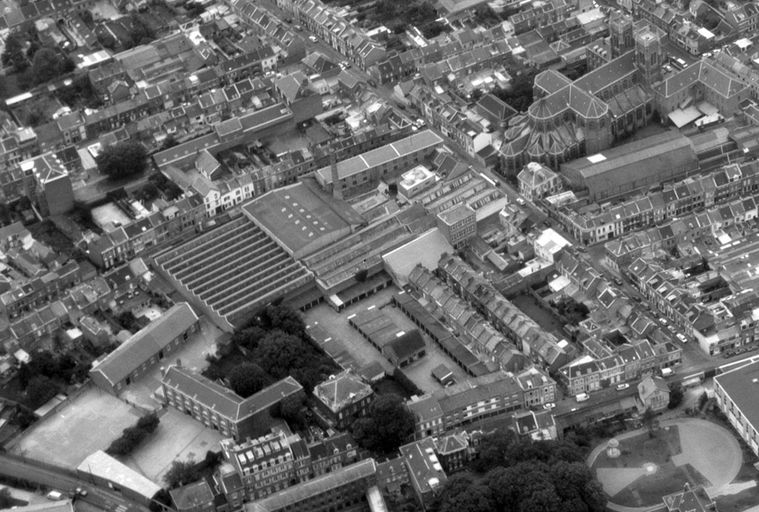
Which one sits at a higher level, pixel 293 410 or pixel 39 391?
pixel 293 410

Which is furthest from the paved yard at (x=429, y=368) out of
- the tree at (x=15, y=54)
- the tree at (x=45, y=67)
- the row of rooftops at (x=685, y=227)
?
the tree at (x=15, y=54)

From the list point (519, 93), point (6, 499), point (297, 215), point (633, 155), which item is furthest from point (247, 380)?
point (519, 93)

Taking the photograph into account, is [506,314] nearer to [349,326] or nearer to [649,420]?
[349,326]

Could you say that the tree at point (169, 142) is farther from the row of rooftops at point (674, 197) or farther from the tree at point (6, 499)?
the tree at point (6, 499)

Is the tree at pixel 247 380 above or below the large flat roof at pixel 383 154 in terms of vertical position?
below

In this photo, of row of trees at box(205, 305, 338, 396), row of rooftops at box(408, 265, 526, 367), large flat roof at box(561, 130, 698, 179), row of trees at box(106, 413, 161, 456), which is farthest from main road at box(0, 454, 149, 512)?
large flat roof at box(561, 130, 698, 179)

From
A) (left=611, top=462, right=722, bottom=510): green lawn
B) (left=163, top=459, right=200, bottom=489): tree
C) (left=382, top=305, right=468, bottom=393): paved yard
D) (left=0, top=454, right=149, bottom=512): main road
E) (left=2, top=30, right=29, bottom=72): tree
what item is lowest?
(left=0, top=454, right=149, bottom=512): main road

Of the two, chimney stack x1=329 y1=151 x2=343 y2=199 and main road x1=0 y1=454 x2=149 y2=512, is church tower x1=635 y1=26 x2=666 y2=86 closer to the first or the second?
chimney stack x1=329 y1=151 x2=343 y2=199
